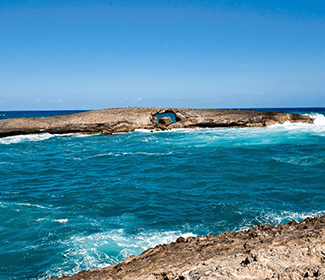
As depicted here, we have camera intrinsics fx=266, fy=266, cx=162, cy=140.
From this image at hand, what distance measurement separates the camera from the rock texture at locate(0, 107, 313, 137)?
35.1 m

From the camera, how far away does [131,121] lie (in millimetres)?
36938

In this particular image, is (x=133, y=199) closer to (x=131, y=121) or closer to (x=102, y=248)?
(x=102, y=248)

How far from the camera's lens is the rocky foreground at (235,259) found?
431 centimetres

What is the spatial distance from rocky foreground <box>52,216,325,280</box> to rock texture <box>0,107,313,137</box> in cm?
3037

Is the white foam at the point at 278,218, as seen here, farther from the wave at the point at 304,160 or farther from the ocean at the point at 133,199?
the wave at the point at 304,160

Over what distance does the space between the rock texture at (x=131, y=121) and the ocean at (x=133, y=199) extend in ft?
45.1

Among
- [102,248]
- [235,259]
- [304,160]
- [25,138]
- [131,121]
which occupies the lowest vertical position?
[102,248]

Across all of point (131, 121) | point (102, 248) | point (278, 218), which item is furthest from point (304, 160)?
point (131, 121)

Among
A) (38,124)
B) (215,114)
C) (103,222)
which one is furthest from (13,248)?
(215,114)

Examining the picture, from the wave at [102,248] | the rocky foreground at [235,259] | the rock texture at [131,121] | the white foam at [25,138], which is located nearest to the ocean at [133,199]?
the wave at [102,248]

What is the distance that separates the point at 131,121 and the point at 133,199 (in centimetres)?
2620

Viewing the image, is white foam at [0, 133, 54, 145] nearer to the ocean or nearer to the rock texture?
the rock texture

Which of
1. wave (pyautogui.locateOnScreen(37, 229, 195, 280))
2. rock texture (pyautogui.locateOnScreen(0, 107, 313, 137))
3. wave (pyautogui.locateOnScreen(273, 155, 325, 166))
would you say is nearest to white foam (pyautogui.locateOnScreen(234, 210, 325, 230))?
wave (pyautogui.locateOnScreen(37, 229, 195, 280))

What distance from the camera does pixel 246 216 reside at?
30.8ft
